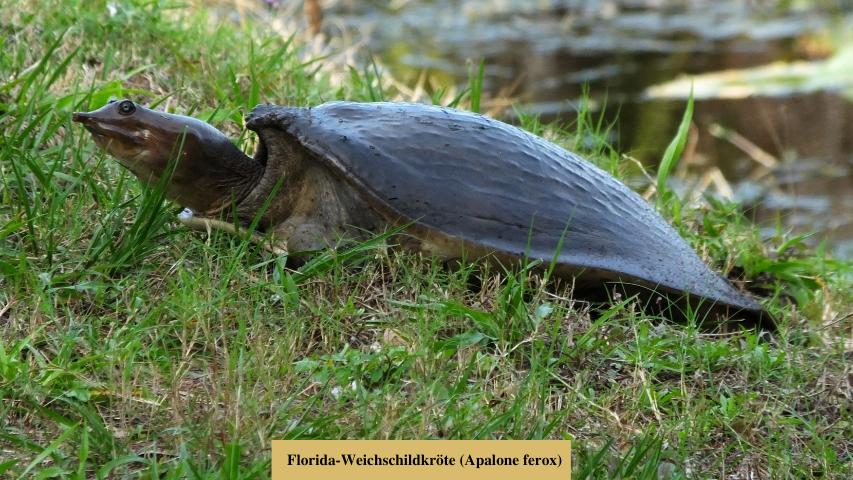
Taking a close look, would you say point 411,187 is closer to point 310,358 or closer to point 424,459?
point 310,358

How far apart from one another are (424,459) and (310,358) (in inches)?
19.1

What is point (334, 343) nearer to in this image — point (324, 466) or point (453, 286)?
point (453, 286)

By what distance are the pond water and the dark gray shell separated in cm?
178

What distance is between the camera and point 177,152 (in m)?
2.63

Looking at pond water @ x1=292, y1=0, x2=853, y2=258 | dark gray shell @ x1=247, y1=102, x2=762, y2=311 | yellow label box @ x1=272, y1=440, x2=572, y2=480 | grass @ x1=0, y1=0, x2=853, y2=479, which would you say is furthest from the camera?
pond water @ x1=292, y1=0, x2=853, y2=258

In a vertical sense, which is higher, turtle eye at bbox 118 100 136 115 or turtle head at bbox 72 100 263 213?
turtle eye at bbox 118 100 136 115

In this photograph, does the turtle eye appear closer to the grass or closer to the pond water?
the grass

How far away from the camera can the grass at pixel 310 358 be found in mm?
2080

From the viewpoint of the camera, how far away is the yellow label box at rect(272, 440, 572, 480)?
1.95 m

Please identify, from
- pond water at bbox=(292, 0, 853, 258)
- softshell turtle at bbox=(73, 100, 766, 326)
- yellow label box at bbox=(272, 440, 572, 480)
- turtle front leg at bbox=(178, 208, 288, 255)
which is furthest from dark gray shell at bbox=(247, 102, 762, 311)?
pond water at bbox=(292, 0, 853, 258)

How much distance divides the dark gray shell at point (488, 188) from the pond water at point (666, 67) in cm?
178

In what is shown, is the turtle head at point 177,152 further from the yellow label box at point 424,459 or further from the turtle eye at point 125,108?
the yellow label box at point 424,459

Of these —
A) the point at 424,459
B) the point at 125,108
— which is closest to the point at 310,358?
the point at 424,459

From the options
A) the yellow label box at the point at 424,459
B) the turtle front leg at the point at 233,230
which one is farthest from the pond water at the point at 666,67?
the yellow label box at the point at 424,459
